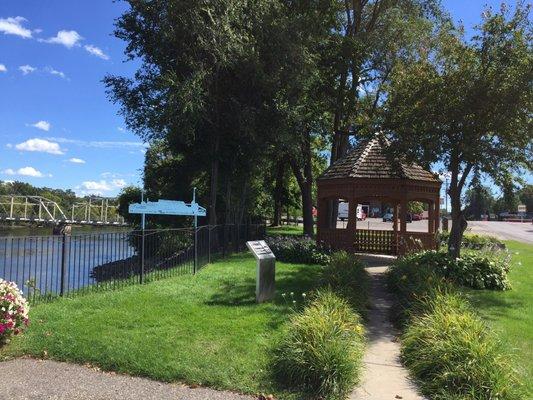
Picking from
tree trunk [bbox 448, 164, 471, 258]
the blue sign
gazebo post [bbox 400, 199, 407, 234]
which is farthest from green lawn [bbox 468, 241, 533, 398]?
the blue sign

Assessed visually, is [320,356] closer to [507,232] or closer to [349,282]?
[349,282]

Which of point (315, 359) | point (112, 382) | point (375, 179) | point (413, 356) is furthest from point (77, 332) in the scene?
point (375, 179)

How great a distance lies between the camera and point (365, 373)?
20.2 ft

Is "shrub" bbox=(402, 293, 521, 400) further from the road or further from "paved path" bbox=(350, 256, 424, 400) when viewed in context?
the road

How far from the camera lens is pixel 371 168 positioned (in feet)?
62.2

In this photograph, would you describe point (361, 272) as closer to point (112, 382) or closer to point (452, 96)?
point (452, 96)

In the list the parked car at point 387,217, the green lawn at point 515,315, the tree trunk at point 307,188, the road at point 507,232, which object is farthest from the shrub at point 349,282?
the parked car at point 387,217

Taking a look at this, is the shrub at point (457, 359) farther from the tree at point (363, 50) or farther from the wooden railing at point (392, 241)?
the tree at point (363, 50)

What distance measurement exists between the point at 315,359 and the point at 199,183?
23.1 meters

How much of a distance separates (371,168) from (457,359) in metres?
13.7

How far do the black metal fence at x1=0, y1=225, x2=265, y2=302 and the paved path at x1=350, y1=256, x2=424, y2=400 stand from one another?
5.18 m

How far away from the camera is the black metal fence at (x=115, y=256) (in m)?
10.1

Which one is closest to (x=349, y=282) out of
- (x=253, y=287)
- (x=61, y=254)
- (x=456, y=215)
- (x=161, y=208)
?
(x=253, y=287)

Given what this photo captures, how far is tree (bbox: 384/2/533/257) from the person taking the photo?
1252 centimetres
